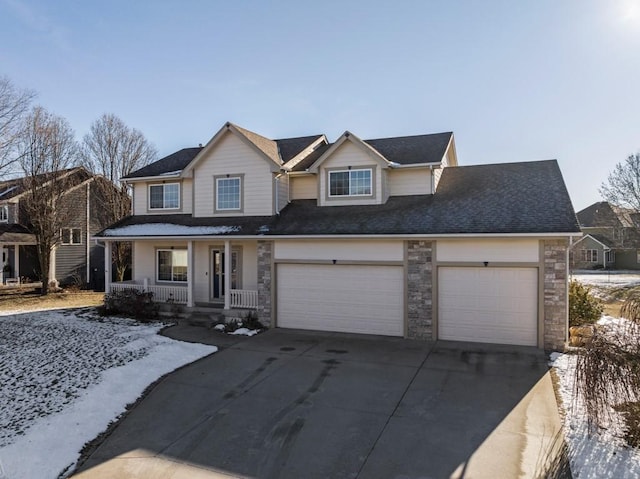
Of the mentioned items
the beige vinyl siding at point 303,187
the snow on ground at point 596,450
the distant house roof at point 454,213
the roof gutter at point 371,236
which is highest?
the beige vinyl siding at point 303,187

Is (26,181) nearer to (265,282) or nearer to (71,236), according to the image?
(71,236)

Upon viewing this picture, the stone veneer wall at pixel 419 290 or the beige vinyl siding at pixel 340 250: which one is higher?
the beige vinyl siding at pixel 340 250

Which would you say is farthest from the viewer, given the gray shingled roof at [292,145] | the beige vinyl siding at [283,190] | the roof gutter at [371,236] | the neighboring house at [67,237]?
the neighboring house at [67,237]

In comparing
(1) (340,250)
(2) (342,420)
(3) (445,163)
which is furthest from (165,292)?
(3) (445,163)

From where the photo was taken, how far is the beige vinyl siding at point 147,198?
1767 centimetres

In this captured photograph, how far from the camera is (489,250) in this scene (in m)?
11.8

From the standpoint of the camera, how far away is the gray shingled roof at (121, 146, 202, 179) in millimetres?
18562

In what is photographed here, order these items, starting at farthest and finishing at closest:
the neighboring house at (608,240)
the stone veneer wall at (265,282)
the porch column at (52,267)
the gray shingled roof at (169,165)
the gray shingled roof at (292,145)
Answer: the neighboring house at (608,240) < the porch column at (52,267) < the gray shingled roof at (169,165) < the gray shingled roof at (292,145) < the stone veneer wall at (265,282)

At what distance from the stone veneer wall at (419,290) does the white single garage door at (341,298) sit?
0.31m

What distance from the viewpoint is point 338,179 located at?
15.5 m

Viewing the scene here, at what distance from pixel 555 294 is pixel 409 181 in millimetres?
6129

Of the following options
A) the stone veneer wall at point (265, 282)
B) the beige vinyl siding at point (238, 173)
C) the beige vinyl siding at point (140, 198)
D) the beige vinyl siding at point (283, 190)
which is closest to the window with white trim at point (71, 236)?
the beige vinyl siding at point (140, 198)

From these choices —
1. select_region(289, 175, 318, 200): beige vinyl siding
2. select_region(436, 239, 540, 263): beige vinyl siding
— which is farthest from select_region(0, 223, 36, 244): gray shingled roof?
select_region(436, 239, 540, 263): beige vinyl siding

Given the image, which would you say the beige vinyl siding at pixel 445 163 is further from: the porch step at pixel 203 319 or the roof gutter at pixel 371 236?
the porch step at pixel 203 319
